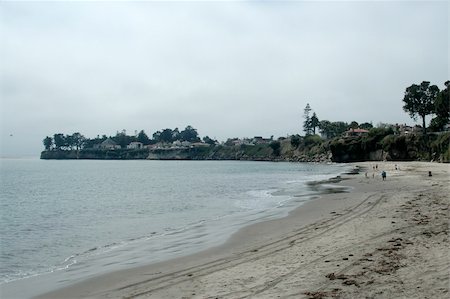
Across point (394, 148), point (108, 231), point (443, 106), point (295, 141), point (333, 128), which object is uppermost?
point (333, 128)

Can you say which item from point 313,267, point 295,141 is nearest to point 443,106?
point 313,267

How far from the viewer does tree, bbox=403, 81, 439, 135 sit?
331 ft

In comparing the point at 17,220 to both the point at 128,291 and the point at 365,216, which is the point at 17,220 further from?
the point at 365,216

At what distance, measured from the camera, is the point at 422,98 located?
4018 inches

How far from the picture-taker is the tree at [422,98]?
10081 centimetres

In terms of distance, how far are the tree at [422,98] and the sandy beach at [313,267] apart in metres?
94.9

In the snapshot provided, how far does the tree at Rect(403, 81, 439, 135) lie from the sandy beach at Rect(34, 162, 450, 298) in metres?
94.9

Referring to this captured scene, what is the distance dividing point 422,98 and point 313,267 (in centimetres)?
10576

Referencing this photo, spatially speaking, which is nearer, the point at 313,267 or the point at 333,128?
the point at 313,267

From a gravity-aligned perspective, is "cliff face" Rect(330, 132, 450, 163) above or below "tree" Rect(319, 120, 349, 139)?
below

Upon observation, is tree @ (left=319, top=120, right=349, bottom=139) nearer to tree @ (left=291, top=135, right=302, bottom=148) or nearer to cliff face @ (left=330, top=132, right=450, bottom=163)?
tree @ (left=291, top=135, right=302, bottom=148)

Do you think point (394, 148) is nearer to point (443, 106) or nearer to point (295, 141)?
point (443, 106)

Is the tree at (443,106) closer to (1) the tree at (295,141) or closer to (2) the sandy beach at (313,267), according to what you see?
(2) the sandy beach at (313,267)

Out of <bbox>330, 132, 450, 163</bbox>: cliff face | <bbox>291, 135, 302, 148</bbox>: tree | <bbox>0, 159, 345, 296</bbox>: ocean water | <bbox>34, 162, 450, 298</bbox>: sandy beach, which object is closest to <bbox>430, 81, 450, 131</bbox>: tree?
<bbox>330, 132, 450, 163</bbox>: cliff face
